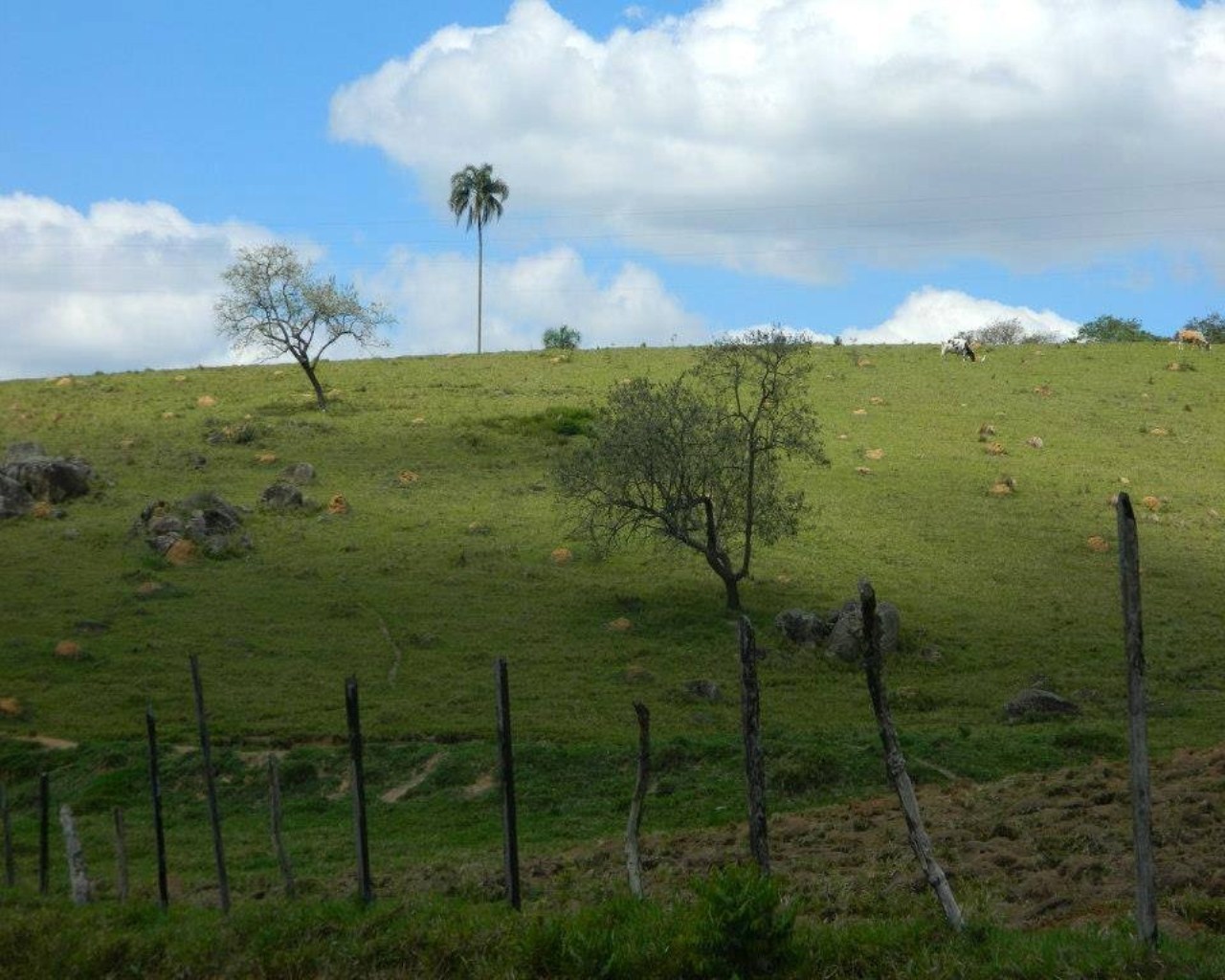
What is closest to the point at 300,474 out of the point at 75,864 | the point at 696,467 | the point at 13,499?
the point at 13,499

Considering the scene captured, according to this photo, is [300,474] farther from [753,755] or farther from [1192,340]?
[1192,340]

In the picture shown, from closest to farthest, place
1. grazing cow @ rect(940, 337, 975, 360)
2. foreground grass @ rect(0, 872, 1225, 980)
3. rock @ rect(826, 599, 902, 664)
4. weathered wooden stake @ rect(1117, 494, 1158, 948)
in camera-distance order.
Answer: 1. weathered wooden stake @ rect(1117, 494, 1158, 948)
2. foreground grass @ rect(0, 872, 1225, 980)
3. rock @ rect(826, 599, 902, 664)
4. grazing cow @ rect(940, 337, 975, 360)

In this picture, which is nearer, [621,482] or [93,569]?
[621,482]

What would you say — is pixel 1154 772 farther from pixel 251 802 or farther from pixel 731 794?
pixel 251 802

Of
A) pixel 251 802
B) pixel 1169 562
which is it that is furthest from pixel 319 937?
pixel 1169 562

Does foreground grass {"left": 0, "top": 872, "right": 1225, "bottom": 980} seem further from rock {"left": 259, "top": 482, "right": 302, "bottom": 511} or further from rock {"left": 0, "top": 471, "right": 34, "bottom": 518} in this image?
rock {"left": 0, "top": 471, "right": 34, "bottom": 518}

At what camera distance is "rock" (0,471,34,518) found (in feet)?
168

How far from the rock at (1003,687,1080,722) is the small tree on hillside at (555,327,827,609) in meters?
11.7

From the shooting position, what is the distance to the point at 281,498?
52.0m

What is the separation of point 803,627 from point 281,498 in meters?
23.6

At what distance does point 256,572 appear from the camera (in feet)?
145

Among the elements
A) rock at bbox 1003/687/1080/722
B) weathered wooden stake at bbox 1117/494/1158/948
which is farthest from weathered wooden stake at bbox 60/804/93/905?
rock at bbox 1003/687/1080/722

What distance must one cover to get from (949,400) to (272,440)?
35.3 metres

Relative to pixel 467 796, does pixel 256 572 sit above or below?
above
